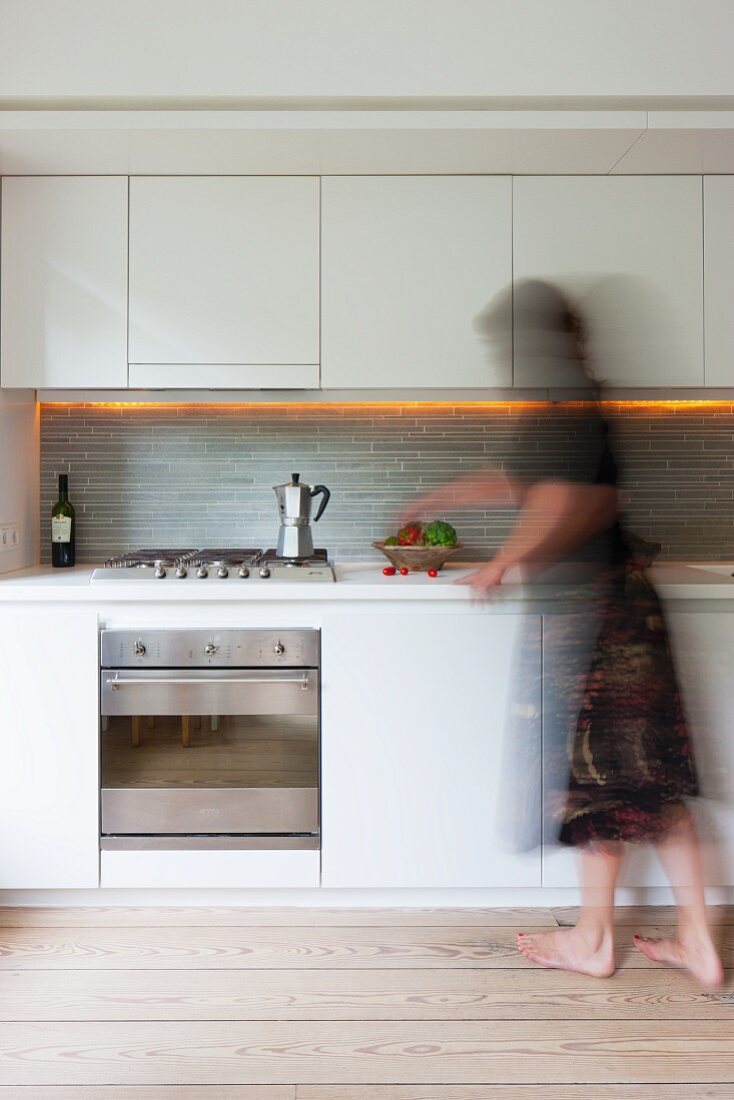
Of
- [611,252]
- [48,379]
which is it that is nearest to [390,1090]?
[48,379]

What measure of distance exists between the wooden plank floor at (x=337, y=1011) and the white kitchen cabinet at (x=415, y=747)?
0.20 m

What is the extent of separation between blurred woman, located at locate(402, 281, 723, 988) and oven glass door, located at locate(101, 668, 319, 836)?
689mm

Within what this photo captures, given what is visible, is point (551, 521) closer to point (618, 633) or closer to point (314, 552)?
point (618, 633)

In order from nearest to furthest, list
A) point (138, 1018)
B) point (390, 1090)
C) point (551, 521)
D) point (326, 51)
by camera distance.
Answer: point (390, 1090), point (138, 1018), point (551, 521), point (326, 51)

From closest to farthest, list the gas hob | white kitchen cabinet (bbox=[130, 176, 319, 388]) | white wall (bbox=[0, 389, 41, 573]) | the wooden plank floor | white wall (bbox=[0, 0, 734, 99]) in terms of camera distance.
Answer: the wooden plank floor, white wall (bbox=[0, 0, 734, 99]), the gas hob, white kitchen cabinet (bbox=[130, 176, 319, 388]), white wall (bbox=[0, 389, 41, 573])

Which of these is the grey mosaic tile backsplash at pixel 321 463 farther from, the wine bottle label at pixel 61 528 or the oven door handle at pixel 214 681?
the oven door handle at pixel 214 681

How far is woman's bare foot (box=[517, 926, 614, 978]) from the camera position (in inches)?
82.0

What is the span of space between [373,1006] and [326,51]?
7.76 feet

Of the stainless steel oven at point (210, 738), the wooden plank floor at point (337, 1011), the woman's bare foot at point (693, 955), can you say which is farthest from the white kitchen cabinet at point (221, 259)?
the woman's bare foot at point (693, 955)

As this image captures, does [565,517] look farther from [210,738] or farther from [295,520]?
[210,738]

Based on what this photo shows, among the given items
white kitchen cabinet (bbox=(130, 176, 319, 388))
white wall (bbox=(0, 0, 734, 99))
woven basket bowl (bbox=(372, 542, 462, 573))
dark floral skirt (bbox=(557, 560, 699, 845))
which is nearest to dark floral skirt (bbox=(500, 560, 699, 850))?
dark floral skirt (bbox=(557, 560, 699, 845))

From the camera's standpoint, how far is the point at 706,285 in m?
2.56

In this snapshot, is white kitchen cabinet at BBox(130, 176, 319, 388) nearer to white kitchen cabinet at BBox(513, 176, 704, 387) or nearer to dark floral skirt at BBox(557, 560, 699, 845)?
white kitchen cabinet at BBox(513, 176, 704, 387)

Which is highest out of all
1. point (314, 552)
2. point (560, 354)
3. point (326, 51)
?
point (326, 51)
